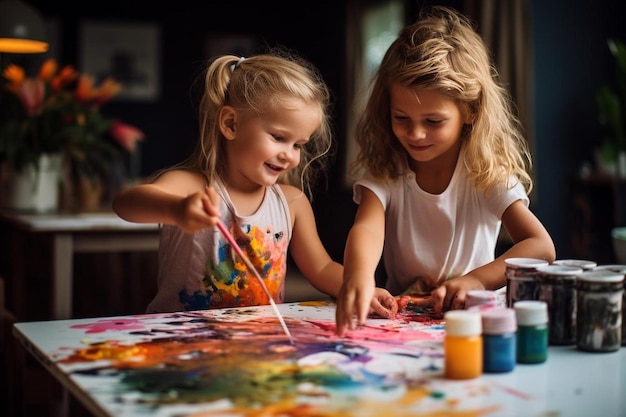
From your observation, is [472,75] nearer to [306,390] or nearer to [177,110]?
[306,390]

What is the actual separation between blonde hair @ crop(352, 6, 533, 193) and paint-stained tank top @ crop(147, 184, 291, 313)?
0.85 feet

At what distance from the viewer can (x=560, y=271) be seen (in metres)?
1.24

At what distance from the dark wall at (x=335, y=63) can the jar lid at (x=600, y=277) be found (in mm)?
3455

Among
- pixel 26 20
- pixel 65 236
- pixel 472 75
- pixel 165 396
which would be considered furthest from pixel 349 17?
pixel 165 396

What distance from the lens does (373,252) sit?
4.91 ft

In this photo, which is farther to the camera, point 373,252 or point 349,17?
point 349,17

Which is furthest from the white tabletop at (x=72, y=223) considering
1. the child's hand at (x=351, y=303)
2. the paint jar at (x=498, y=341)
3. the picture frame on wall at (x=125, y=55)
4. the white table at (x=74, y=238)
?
the picture frame on wall at (x=125, y=55)

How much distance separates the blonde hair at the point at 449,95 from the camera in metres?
1.60

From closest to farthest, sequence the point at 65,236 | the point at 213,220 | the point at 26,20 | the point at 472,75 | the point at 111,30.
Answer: the point at 213,220 → the point at 472,75 → the point at 65,236 → the point at 26,20 → the point at 111,30

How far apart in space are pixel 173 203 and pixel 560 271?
655 mm

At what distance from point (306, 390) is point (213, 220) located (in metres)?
0.37

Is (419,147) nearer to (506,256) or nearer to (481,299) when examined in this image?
(506,256)

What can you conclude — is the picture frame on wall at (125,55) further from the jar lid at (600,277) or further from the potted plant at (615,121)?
the jar lid at (600,277)

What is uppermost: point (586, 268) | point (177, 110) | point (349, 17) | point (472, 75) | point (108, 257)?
point (349, 17)
